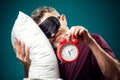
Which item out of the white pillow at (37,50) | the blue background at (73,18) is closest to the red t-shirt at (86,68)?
the white pillow at (37,50)

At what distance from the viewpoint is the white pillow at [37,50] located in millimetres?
1277

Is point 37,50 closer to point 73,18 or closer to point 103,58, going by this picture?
point 103,58

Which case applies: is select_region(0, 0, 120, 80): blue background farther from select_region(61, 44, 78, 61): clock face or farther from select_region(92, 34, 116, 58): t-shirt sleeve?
select_region(61, 44, 78, 61): clock face

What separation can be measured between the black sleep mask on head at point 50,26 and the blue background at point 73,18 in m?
0.52

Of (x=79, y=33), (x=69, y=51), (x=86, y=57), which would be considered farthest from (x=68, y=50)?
(x=86, y=57)

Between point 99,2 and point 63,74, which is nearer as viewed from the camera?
point 63,74

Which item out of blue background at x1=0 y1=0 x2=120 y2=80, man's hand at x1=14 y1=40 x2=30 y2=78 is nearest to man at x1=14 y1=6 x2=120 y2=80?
man's hand at x1=14 y1=40 x2=30 y2=78

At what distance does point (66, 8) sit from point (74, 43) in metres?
0.86

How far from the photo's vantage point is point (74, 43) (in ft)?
3.79

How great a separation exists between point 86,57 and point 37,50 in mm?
304

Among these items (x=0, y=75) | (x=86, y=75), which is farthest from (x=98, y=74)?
(x=0, y=75)

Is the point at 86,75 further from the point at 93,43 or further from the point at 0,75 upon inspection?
the point at 0,75

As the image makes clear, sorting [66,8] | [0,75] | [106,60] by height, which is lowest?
[0,75]

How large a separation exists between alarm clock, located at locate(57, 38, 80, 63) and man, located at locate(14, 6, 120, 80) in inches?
2.1
